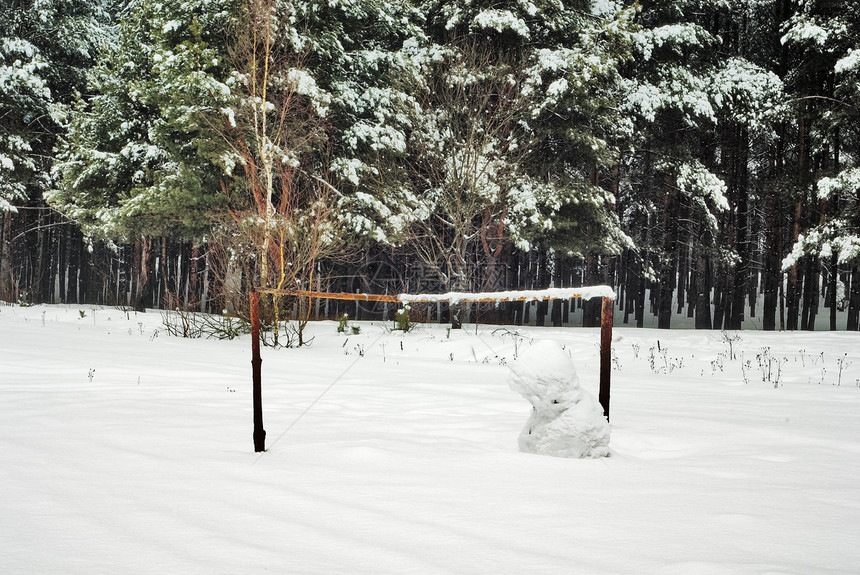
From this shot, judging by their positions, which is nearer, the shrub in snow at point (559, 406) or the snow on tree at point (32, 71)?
the shrub in snow at point (559, 406)

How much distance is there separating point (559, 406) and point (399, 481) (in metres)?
1.44

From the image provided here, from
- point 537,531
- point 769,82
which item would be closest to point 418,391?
point 537,531

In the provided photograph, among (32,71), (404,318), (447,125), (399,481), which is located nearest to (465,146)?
(447,125)

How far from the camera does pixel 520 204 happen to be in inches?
668

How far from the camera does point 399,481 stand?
391 centimetres

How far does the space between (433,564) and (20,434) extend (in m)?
3.84

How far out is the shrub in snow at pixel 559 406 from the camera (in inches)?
180

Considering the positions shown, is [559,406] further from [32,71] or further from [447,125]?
[32,71]

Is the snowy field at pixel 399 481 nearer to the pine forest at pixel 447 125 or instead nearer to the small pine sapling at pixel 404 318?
the small pine sapling at pixel 404 318

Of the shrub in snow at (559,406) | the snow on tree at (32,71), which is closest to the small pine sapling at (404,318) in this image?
the shrub in snow at (559,406)

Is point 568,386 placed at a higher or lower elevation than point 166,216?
lower

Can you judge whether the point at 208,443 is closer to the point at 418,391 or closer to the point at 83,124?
the point at 418,391

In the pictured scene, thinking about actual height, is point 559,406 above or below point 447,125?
below

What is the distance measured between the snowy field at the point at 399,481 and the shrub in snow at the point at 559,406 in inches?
7.0
